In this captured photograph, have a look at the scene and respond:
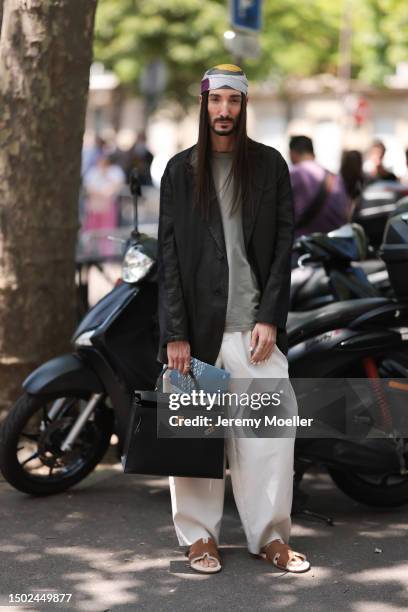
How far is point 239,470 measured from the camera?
4.57m

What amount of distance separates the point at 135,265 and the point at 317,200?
3.22 meters

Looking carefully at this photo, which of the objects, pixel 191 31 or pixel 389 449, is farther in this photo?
pixel 191 31

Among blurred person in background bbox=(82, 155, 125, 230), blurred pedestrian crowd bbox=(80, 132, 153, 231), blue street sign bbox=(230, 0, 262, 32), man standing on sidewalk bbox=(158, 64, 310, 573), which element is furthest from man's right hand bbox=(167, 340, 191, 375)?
blurred person in background bbox=(82, 155, 125, 230)

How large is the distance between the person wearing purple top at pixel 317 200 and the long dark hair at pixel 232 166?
3759 millimetres

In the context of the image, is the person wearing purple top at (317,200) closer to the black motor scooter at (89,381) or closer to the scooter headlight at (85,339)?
the black motor scooter at (89,381)

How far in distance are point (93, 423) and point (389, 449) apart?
1448 mm

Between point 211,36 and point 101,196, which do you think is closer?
point 101,196

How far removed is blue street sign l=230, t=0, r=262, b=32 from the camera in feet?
28.0

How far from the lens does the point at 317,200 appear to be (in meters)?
8.22

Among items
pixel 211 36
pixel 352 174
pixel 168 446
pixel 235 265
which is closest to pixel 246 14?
pixel 352 174

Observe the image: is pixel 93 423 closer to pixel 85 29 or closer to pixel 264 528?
pixel 264 528

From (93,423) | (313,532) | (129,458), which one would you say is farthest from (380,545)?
(93,423)

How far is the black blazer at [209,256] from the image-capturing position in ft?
14.5

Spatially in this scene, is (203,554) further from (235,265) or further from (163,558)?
(235,265)
